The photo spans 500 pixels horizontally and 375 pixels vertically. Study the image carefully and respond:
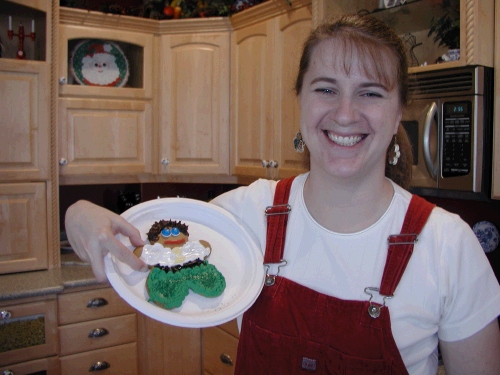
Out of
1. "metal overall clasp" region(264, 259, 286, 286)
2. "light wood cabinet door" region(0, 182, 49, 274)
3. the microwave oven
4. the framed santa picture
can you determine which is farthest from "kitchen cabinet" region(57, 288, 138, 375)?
the microwave oven

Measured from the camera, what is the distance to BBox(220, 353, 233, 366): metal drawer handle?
2.40 metres

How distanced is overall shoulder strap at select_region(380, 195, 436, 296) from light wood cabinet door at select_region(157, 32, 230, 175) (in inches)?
71.4

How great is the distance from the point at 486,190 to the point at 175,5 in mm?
2023

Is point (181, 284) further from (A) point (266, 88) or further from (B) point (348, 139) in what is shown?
(A) point (266, 88)

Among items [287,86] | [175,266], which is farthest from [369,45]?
[287,86]

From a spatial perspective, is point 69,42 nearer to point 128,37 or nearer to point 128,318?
point 128,37

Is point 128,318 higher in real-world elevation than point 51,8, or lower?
lower

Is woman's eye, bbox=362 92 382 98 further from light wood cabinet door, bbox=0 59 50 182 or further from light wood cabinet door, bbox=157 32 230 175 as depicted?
light wood cabinet door, bbox=0 59 50 182

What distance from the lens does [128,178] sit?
2754 mm

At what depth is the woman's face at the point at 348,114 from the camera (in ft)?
3.40

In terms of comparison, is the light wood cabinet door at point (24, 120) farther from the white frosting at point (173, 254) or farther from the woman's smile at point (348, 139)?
the woman's smile at point (348, 139)

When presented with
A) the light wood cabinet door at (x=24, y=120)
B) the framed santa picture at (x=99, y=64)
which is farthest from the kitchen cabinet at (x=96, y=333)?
the framed santa picture at (x=99, y=64)

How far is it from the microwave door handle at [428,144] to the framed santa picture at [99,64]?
177 centimetres

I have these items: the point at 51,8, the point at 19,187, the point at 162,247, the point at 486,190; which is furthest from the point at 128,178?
the point at 486,190
